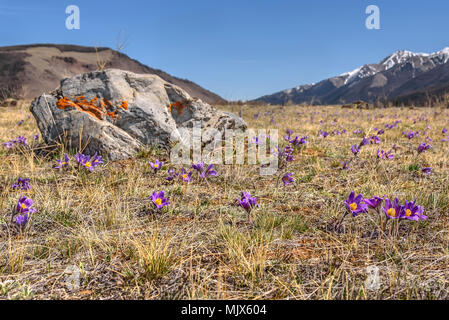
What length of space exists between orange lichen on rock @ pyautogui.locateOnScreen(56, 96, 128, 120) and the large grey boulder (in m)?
0.03

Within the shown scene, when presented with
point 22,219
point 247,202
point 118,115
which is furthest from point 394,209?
point 118,115

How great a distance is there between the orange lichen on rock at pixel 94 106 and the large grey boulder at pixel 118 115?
3 cm

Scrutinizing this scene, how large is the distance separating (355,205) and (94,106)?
183 inches

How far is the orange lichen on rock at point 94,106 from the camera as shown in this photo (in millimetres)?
5166

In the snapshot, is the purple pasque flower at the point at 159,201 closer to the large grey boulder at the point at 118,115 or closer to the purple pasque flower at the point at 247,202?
the purple pasque flower at the point at 247,202

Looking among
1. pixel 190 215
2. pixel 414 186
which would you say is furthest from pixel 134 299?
pixel 414 186

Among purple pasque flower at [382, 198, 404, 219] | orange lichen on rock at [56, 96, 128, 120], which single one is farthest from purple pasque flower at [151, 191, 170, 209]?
orange lichen on rock at [56, 96, 128, 120]

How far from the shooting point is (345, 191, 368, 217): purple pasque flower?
90.6 inches

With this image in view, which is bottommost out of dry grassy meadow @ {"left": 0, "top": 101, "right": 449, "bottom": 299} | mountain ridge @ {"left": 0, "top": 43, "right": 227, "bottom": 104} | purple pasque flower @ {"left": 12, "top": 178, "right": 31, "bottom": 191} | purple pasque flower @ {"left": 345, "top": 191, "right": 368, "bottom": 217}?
dry grassy meadow @ {"left": 0, "top": 101, "right": 449, "bottom": 299}

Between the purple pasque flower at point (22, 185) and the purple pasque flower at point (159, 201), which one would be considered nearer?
the purple pasque flower at point (159, 201)

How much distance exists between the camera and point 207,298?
1.68 meters

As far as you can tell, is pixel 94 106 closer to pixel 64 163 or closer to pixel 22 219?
pixel 64 163

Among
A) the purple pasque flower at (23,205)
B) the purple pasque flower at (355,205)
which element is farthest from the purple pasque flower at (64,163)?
the purple pasque flower at (355,205)

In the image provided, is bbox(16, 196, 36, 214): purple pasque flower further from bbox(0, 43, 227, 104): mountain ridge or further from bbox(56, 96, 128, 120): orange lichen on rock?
bbox(0, 43, 227, 104): mountain ridge
